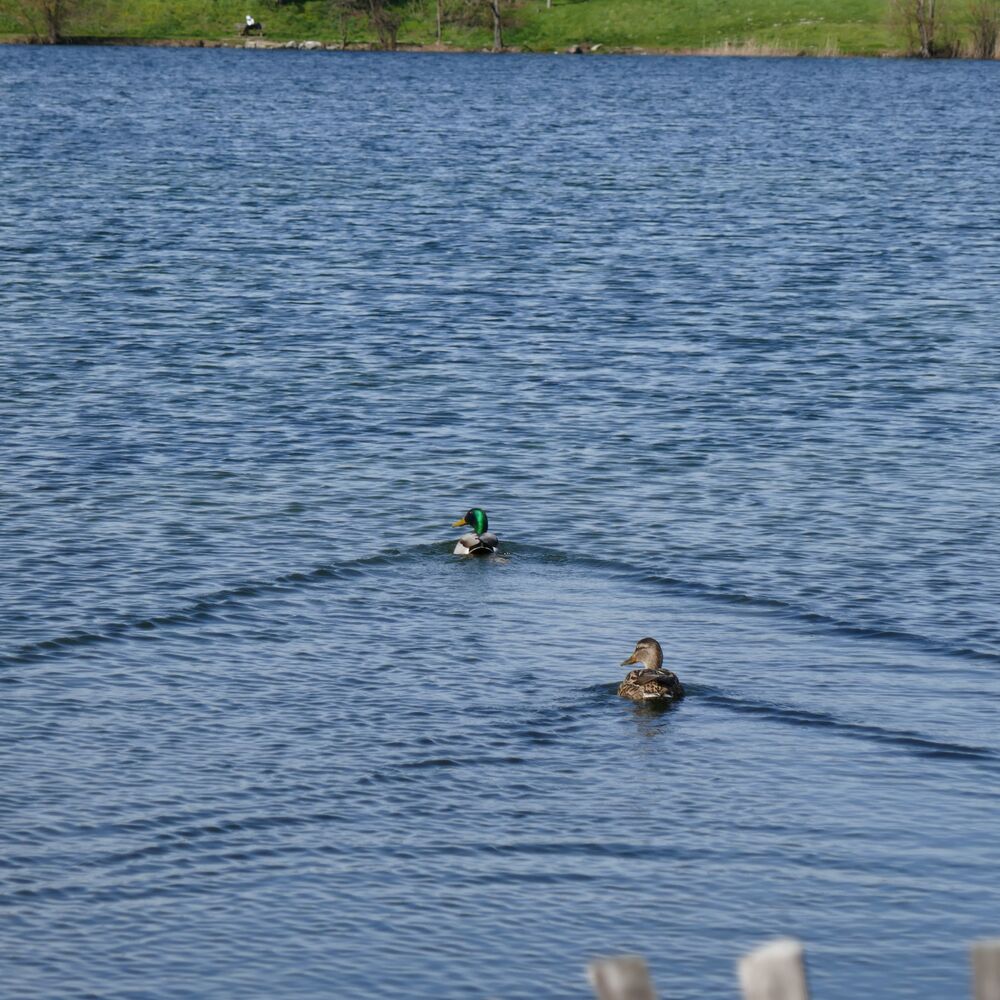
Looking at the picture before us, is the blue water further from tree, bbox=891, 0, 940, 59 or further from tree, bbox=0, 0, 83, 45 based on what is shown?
tree, bbox=0, 0, 83, 45

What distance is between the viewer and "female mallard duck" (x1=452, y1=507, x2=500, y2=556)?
74.6 ft

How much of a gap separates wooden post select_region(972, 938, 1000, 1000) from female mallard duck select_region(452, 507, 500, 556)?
17055mm

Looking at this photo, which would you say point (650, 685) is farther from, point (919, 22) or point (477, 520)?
point (919, 22)

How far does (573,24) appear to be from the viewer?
178 metres

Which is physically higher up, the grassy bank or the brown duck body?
the grassy bank

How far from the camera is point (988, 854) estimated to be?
47.8 ft

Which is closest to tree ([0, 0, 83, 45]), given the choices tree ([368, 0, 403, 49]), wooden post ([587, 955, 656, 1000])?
tree ([368, 0, 403, 49])

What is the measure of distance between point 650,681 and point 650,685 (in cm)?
4

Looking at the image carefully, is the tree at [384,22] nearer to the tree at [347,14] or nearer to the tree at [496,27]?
the tree at [347,14]

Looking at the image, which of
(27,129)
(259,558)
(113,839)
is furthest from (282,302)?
(27,129)

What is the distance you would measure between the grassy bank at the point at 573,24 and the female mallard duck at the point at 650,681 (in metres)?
153

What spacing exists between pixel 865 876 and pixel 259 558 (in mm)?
10608

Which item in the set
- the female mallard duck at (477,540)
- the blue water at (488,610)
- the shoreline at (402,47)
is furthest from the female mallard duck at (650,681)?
the shoreline at (402,47)

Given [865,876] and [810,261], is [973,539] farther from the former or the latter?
[810,261]
